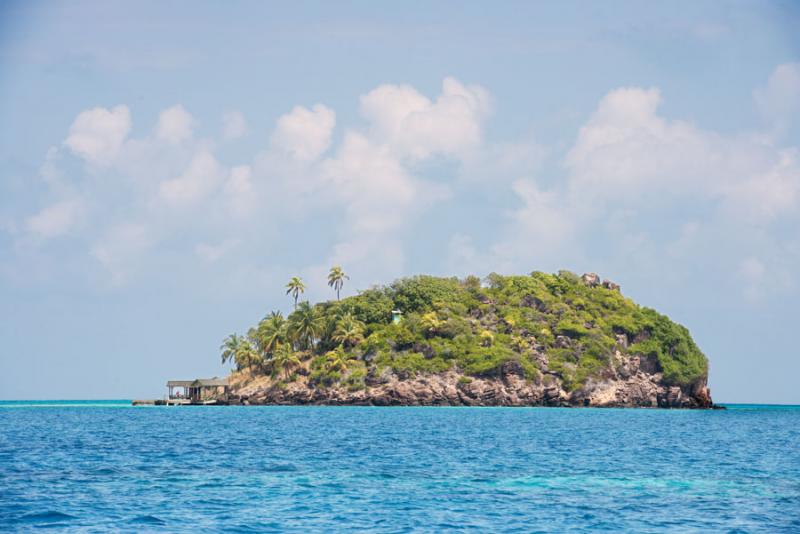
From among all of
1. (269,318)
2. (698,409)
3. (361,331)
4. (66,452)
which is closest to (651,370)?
(698,409)

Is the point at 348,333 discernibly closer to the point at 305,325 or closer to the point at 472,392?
the point at 305,325

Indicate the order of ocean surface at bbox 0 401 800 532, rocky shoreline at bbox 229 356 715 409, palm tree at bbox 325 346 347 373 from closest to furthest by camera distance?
1. ocean surface at bbox 0 401 800 532
2. rocky shoreline at bbox 229 356 715 409
3. palm tree at bbox 325 346 347 373

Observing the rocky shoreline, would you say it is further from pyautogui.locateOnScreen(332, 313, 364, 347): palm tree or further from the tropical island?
pyautogui.locateOnScreen(332, 313, 364, 347): palm tree

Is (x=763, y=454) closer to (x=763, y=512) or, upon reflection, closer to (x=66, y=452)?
(x=763, y=512)

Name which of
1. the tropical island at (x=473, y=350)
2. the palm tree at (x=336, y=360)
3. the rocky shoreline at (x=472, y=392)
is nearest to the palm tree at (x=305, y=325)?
the tropical island at (x=473, y=350)

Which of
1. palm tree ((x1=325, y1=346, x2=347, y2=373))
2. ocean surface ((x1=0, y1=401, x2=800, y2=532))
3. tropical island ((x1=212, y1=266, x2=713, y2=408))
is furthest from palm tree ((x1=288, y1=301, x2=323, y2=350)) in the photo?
ocean surface ((x1=0, y1=401, x2=800, y2=532))

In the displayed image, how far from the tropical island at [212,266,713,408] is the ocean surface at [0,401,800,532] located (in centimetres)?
6323

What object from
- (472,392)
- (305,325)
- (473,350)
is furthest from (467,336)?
(305,325)

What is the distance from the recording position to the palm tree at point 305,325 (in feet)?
448

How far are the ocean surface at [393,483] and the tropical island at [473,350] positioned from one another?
2490 inches

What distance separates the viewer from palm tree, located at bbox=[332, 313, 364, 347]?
134 meters

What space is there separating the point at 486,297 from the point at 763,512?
381 ft

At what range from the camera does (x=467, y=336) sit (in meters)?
134

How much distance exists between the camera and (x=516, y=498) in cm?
3091
